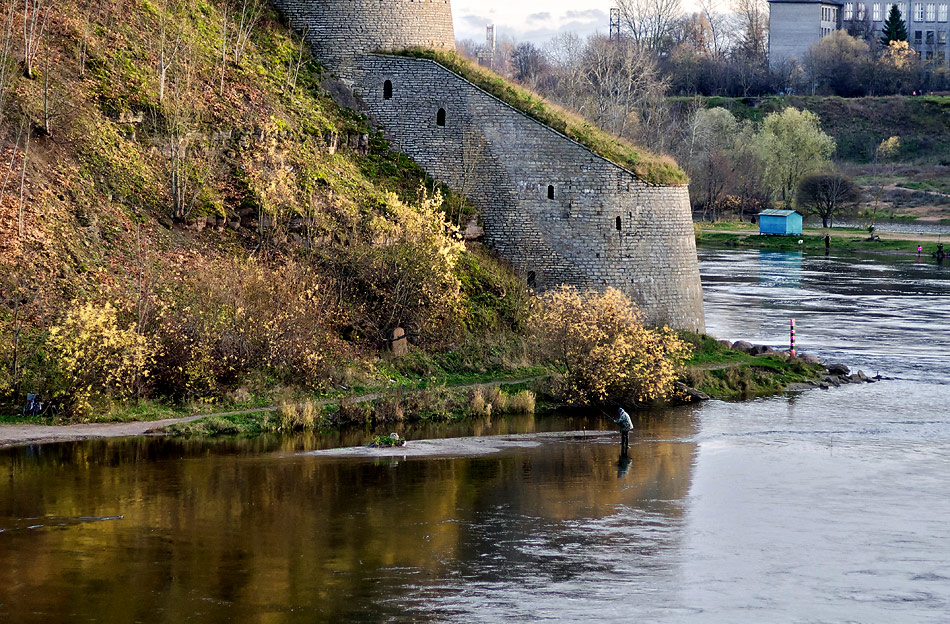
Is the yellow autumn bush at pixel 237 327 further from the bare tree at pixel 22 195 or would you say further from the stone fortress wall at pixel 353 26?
the stone fortress wall at pixel 353 26

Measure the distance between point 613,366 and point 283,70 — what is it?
13.0m

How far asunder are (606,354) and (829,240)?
47.5 meters

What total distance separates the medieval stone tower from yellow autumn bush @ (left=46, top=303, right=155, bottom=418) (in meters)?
11.6

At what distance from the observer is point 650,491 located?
20797mm

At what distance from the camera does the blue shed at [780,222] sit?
242 feet

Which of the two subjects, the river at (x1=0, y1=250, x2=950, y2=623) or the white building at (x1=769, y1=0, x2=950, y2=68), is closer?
the river at (x1=0, y1=250, x2=950, y2=623)

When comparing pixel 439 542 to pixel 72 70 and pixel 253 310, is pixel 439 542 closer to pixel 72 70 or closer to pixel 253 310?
pixel 253 310

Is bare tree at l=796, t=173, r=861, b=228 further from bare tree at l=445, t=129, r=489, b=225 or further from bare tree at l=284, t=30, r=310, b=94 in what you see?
bare tree at l=284, t=30, r=310, b=94

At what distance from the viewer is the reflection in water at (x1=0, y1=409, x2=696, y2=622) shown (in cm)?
1527

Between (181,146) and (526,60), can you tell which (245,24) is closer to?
(181,146)

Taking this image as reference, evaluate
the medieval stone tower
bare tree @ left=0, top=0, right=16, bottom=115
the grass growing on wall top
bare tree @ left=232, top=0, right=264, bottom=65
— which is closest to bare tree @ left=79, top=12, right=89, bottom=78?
bare tree @ left=0, top=0, right=16, bottom=115

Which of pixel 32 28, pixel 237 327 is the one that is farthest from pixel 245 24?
pixel 237 327

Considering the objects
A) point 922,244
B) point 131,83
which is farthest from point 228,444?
point 922,244

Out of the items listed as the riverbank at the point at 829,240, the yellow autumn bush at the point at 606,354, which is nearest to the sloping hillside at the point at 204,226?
the yellow autumn bush at the point at 606,354
